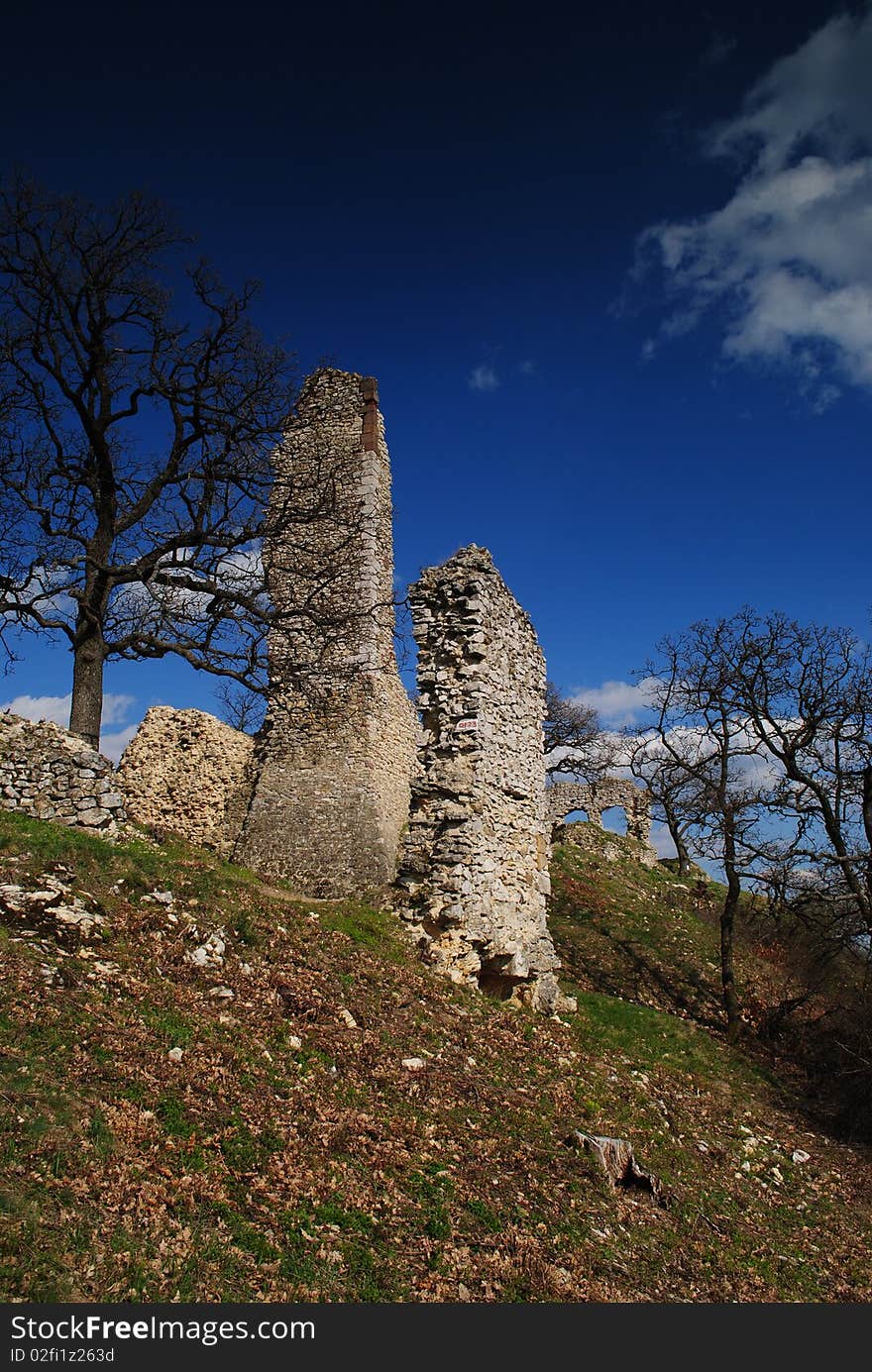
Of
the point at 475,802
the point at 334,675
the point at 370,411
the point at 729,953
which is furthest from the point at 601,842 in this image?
the point at 475,802

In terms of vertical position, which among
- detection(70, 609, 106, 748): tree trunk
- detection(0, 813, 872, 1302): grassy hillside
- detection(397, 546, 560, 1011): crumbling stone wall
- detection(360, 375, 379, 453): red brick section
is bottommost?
detection(0, 813, 872, 1302): grassy hillside

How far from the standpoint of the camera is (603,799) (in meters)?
31.9

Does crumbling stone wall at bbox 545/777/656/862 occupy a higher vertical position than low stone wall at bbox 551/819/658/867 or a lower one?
higher

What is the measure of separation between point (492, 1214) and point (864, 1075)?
939cm

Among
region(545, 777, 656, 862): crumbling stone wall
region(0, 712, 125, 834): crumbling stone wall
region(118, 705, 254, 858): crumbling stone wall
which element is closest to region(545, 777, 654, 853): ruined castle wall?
region(545, 777, 656, 862): crumbling stone wall

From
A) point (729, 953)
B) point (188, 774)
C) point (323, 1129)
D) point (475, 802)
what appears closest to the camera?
point (323, 1129)

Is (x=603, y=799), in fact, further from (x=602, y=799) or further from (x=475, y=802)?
(x=475, y=802)

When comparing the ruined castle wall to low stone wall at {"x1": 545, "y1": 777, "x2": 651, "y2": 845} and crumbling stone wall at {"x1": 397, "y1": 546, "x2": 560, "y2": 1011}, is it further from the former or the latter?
crumbling stone wall at {"x1": 397, "y1": 546, "x2": 560, "y2": 1011}

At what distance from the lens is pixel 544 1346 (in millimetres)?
4680

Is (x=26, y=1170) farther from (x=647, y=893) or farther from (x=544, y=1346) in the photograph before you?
(x=647, y=893)

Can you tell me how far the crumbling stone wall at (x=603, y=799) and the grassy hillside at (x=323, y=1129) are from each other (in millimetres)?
19901

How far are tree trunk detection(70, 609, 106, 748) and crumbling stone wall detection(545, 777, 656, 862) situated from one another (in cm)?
2085

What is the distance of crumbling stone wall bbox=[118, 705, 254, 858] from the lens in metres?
19.5

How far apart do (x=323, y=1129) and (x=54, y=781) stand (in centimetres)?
633
